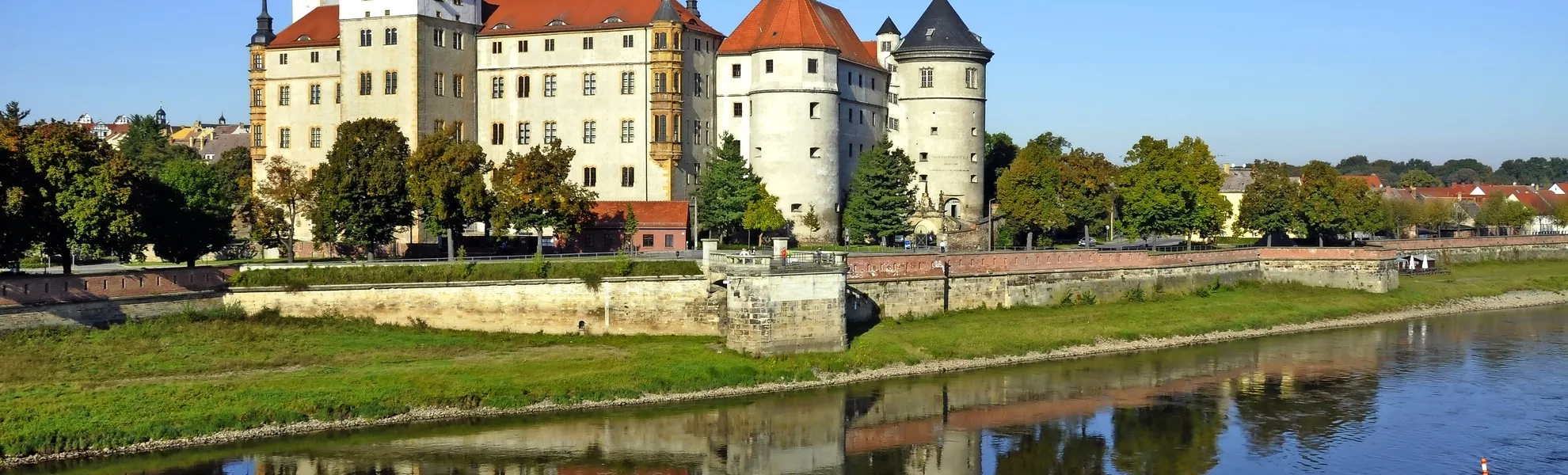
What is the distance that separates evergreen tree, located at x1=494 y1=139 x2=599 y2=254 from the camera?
6612 centimetres

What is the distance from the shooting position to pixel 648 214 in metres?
78.6

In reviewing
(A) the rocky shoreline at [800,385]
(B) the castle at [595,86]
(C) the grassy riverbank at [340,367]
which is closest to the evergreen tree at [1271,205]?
(A) the rocky shoreline at [800,385]

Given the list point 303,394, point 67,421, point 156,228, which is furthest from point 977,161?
point 67,421

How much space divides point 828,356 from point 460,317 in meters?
13.9

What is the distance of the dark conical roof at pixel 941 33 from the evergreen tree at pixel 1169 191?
1308cm

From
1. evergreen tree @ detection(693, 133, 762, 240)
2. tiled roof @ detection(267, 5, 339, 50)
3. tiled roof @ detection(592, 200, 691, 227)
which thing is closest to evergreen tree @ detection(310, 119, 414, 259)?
tiled roof @ detection(592, 200, 691, 227)

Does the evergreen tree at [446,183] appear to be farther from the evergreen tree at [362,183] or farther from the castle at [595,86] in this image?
the castle at [595,86]

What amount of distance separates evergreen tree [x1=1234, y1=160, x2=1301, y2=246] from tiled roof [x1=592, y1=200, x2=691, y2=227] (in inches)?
1484

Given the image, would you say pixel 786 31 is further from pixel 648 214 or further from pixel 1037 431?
pixel 1037 431

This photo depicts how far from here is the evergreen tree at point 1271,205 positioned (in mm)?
94938

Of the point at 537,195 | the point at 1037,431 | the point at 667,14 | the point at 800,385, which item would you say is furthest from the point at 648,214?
the point at 1037,431

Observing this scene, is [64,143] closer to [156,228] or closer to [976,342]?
[156,228]

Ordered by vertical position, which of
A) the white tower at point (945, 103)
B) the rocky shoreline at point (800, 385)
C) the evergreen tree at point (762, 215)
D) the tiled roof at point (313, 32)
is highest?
the tiled roof at point (313, 32)

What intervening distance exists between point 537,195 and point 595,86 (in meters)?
20.3
